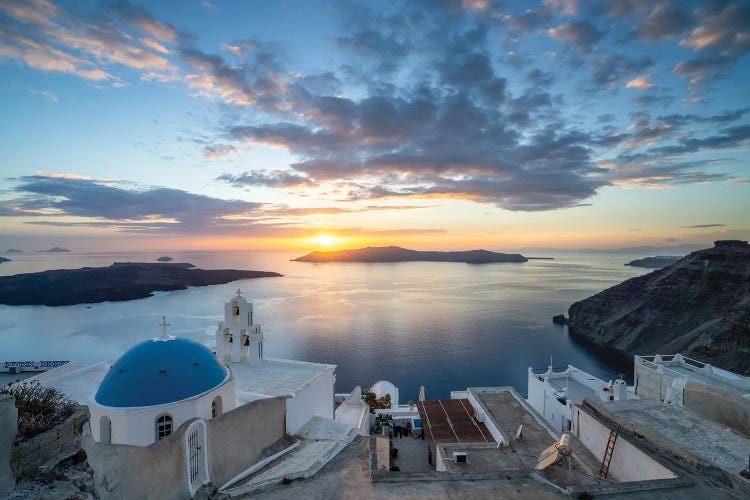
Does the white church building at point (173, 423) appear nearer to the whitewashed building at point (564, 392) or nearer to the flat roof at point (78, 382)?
the flat roof at point (78, 382)

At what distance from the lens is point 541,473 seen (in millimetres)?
8078

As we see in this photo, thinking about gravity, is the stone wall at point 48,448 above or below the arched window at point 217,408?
above

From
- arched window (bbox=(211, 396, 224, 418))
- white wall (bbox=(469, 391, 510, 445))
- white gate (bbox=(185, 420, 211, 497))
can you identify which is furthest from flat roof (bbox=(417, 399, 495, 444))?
white gate (bbox=(185, 420, 211, 497))

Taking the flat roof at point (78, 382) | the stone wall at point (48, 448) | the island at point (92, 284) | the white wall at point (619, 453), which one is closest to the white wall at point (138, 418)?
the stone wall at point (48, 448)

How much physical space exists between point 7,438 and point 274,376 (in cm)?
1186

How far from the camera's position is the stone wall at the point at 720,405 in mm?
10680

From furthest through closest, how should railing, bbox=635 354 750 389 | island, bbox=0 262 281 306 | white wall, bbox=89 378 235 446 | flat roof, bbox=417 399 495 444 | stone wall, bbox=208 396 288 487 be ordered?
island, bbox=0 262 281 306
railing, bbox=635 354 750 389
flat roof, bbox=417 399 495 444
stone wall, bbox=208 396 288 487
white wall, bbox=89 378 235 446

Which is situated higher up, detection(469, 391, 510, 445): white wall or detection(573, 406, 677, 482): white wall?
detection(573, 406, 677, 482): white wall

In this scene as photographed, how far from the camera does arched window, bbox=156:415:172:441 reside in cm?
995

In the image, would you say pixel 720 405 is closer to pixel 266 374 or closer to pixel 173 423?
pixel 173 423

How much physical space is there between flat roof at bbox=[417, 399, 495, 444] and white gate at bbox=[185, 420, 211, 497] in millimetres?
10536

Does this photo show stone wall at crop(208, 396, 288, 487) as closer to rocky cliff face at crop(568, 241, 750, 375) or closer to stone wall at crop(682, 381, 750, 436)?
stone wall at crop(682, 381, 750, 436)

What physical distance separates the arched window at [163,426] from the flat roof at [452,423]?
11.6 metres

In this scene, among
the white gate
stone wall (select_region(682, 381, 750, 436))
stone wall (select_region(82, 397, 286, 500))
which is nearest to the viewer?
stone wall (select_region(82, 397, 286, 500))
